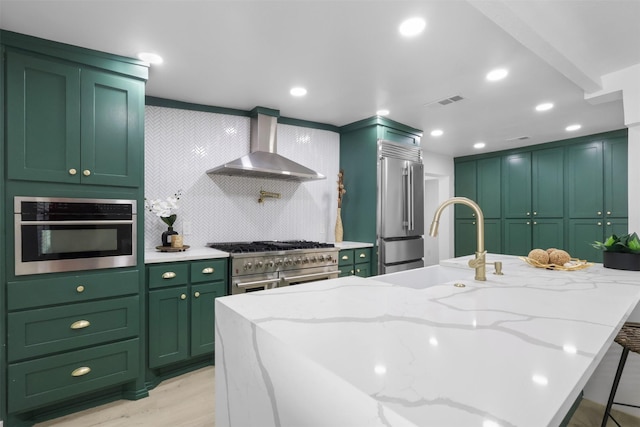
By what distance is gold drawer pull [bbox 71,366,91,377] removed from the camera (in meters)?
1.97

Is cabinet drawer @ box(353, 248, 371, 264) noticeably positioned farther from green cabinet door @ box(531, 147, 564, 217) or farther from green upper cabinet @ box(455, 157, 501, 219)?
green cabinet door @ box(531, 147, 564, 217)

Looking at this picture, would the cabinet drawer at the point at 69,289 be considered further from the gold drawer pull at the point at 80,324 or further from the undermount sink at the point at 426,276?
the undermount sink at the point at 426,276

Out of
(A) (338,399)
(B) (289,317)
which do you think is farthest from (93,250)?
(A) (338,399)

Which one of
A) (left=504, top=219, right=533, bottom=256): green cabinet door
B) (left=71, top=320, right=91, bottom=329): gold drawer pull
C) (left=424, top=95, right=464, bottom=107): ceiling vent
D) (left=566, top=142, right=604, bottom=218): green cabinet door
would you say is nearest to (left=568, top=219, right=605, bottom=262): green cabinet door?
(left=566, top=142, right=604, bottom=218): green cabinet door

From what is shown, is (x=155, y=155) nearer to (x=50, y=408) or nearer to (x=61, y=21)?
(x=61, y=21)

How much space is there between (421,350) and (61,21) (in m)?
2.46

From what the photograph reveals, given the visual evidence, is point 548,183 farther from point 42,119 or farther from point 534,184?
point 42,119

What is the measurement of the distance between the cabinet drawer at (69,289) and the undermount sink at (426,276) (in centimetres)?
175

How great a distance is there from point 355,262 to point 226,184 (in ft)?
5.36

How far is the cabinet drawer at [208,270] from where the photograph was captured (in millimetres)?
2484

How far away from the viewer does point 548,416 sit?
0.44m

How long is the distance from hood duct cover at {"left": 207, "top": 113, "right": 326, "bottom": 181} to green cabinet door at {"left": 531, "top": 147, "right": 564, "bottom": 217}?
12.3ft

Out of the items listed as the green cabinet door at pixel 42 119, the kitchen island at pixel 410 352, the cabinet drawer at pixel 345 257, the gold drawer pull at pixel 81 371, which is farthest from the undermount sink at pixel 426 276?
the green cabinet door at pixel 42 119

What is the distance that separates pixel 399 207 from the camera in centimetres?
370
